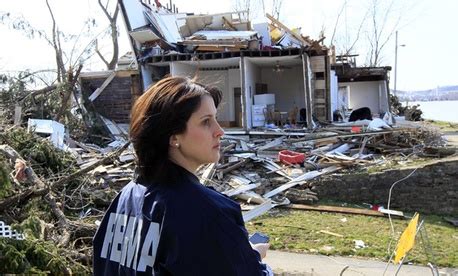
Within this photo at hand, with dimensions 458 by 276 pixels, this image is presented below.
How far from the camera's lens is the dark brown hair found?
1.44 metres

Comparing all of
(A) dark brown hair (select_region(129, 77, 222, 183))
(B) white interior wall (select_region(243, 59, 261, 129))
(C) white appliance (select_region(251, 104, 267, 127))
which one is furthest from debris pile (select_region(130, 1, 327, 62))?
(A) dark brown hair (select_region(129, 77, 222, 183))

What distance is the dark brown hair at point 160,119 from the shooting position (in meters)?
1.44

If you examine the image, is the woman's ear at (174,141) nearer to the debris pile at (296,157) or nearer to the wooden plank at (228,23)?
the debris pile at (296,157)

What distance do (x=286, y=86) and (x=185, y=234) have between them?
21.4 metres

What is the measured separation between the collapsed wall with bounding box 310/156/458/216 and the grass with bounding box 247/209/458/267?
93cm

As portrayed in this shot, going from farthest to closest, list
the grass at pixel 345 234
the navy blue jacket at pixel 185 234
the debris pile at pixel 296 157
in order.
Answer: the debris pile at pixel 296 157, the grass at pixel 345 234, the navy blue jacket at pixel 185 234

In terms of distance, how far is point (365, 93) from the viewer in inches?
1232

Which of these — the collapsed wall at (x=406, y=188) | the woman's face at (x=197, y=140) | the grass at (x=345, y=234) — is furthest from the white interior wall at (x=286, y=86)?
the woman's face at (x=197, y=140)

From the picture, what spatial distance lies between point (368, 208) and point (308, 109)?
657 centimetres

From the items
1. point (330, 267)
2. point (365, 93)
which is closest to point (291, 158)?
point (330, 267)

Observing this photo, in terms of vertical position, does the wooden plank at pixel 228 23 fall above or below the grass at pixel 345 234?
above

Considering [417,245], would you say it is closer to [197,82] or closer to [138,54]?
[197,82]

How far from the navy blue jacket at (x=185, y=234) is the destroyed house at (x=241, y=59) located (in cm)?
1452

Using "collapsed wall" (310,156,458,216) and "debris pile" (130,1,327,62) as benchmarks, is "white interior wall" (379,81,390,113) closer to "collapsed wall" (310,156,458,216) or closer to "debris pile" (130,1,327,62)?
"debris pile" (130,1,327,62)
